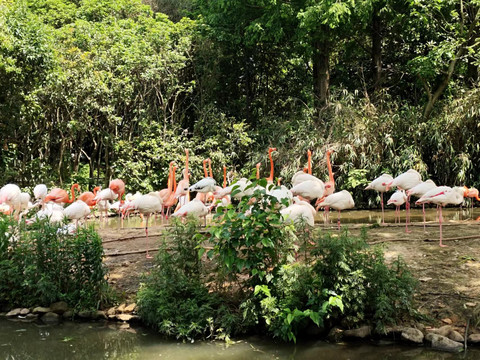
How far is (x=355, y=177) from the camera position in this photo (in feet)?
46.4

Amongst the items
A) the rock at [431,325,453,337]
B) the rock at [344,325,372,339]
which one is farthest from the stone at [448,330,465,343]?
the rock at [344,325,372,339]

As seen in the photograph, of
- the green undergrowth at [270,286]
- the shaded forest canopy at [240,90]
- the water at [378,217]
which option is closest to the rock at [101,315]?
the green undergrowth at [270,286]

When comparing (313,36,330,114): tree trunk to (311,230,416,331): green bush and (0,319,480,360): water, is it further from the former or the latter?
(0,319,480,360): water

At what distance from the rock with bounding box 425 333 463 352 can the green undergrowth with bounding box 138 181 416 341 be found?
0.36 m

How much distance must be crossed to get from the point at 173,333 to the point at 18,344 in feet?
5.68

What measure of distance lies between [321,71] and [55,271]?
13.1m

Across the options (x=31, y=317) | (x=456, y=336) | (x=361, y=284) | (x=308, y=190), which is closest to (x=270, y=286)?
(x=361, y=284)

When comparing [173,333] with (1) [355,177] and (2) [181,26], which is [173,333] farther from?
(2) [181,26]

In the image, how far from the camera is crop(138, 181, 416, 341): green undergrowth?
536 cm

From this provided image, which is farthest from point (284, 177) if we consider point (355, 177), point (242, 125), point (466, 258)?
point (466, 258)

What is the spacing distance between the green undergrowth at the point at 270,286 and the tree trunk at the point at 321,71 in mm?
11726

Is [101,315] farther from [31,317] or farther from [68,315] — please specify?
[31,317]

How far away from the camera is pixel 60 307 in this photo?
6.41 metres

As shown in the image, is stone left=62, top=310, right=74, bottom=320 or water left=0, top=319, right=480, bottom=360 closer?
water left=0, top=319, right=480, bottom=360
